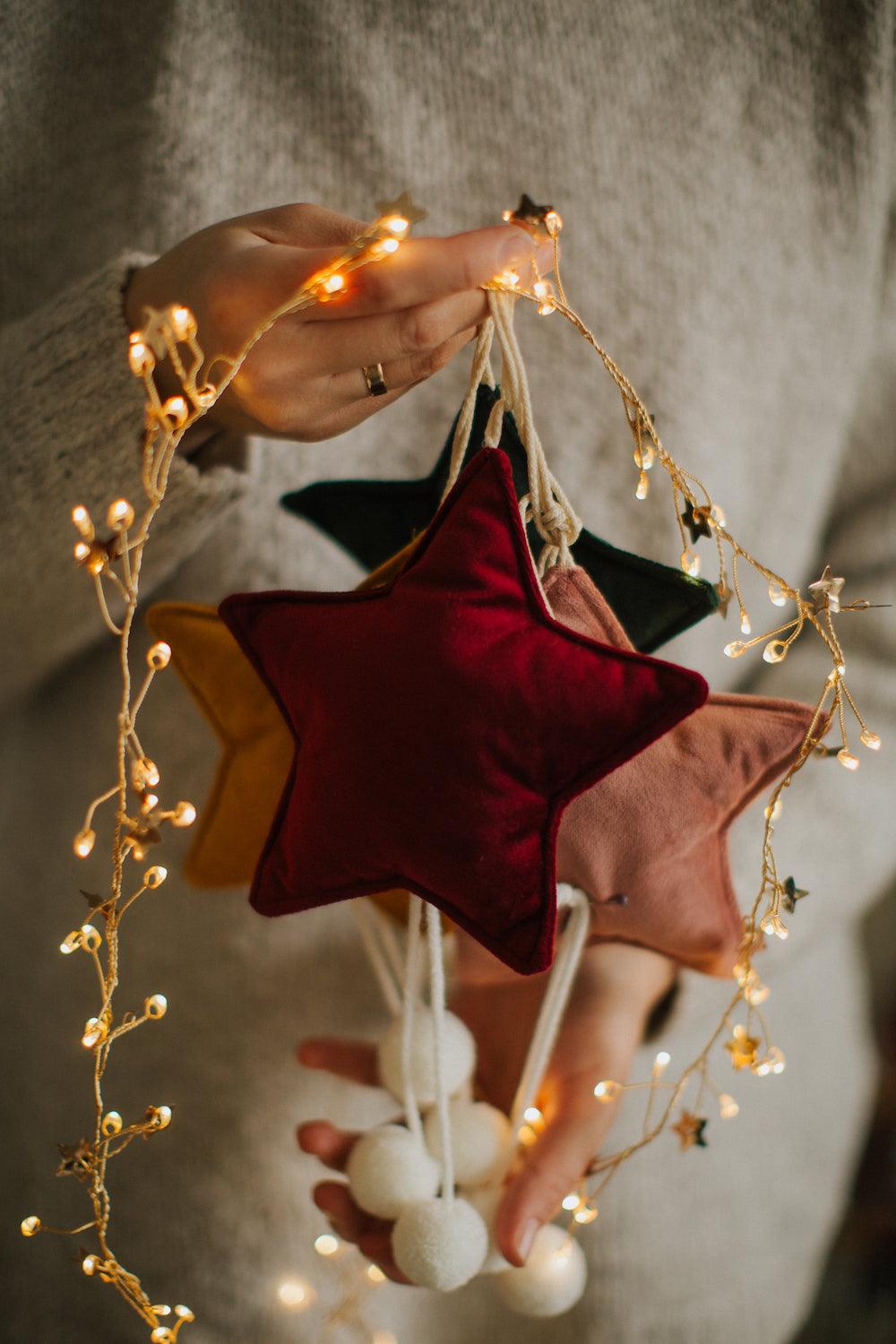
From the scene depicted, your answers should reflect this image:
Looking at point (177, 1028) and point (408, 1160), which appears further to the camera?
point (177, 1028)

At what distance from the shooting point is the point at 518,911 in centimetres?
33

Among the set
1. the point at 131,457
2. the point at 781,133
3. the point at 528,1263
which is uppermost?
the point at 781,133

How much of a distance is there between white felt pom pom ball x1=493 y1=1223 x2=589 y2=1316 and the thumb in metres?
0.03

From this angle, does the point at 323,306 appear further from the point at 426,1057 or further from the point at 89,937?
the point at 426,1057

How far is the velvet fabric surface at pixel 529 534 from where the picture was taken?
0.36 meters

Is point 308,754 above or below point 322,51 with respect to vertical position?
below

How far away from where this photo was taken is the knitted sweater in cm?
58

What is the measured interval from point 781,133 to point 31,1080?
2.92ft

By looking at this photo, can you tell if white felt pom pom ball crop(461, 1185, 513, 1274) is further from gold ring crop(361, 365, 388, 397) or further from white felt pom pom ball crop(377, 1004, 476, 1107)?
gold ring crop(361, 365, 388, 397)

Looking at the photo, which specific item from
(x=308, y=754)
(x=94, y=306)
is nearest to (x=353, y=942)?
(x=308, y=754)

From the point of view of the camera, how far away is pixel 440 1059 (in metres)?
0.43

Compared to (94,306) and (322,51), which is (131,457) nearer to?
(94,306)

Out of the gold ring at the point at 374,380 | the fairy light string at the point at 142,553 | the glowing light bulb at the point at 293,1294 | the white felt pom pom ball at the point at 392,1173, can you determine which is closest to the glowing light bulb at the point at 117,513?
the fairy light string at the point at 142,553

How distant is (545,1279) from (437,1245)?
103mm
